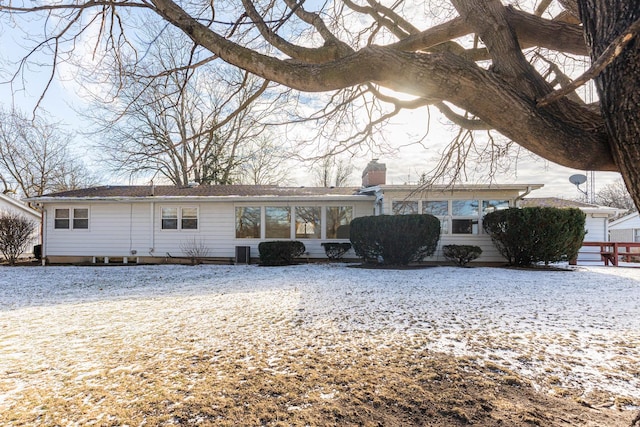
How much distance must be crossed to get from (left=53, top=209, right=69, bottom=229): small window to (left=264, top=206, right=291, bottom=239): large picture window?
827 cm

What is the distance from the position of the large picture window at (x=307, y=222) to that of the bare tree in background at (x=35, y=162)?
18.8m

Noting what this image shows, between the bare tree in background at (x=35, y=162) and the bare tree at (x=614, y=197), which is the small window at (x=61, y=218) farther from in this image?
the bare tree at (x=614, y=197)

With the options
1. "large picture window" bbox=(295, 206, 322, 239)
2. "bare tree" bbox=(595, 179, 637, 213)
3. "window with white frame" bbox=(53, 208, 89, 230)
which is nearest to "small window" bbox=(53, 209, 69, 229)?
"window with white frame" bbox=(53, 208, 89, 230)

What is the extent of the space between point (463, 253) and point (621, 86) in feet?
34.8

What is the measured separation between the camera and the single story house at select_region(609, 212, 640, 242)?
829 inches

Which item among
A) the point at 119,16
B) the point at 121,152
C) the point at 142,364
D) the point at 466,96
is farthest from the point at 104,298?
the point at 121,152

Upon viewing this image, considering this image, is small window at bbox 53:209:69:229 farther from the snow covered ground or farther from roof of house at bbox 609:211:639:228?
roof of house at bbox 609:211:639:228

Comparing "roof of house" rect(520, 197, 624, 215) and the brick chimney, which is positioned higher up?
the brick chimney

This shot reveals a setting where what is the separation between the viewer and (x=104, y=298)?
21.5ft

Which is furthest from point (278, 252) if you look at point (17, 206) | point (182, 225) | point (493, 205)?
point (17, 206)

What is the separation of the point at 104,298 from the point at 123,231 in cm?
803

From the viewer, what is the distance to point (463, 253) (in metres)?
11.4

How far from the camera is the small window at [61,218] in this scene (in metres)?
13.8

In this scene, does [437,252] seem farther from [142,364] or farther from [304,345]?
[142,364]
